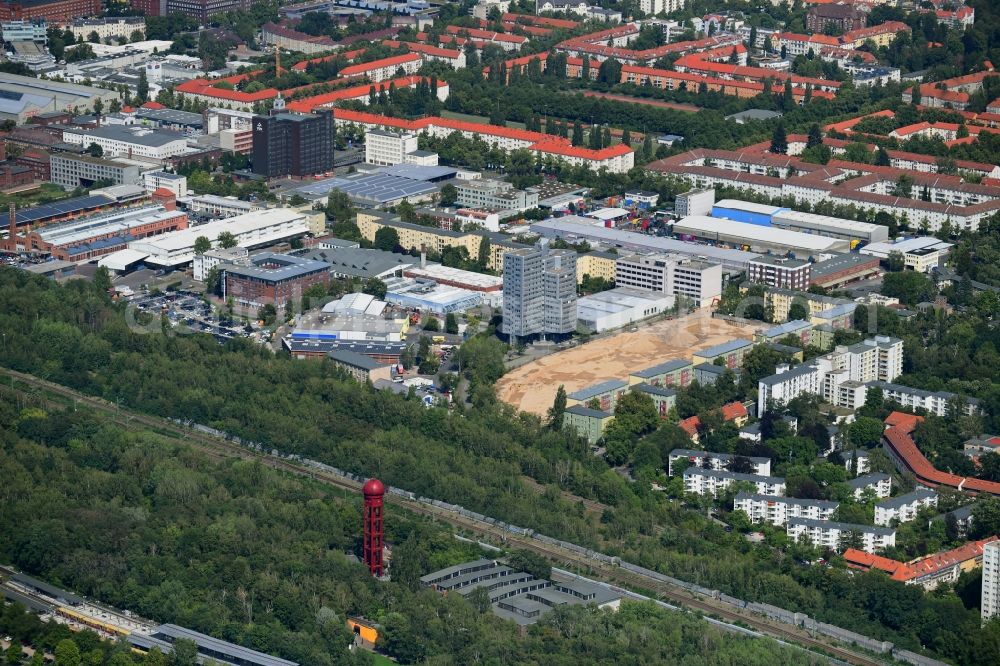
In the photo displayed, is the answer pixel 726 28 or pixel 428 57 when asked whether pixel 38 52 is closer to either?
pixel 428 57

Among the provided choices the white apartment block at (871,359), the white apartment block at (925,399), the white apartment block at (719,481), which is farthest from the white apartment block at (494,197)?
the white apartment block at (719,481)

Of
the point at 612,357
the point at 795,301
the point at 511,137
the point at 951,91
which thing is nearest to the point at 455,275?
the point at 612,357

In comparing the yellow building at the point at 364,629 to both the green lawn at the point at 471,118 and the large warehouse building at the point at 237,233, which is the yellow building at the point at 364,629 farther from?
the green lawn at the point at 471,118

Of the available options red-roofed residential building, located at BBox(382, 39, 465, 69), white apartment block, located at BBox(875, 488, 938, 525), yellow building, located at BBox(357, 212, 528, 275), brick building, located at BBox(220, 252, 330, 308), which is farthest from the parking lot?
red-roofed residential building, located at BBox(382, 39, 465, 69)

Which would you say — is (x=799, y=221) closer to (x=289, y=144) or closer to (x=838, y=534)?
(x=289, y=144)

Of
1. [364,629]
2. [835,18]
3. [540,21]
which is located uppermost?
[835,18]

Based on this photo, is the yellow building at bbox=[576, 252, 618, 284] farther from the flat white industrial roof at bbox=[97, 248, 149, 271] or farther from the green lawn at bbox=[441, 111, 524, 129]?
the green lawn at bbox=[441, 111, 524, 129]
